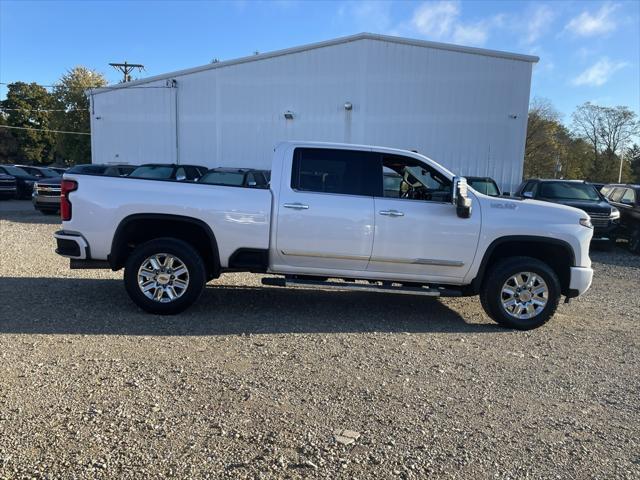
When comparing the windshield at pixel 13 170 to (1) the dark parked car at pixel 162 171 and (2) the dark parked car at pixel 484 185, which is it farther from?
(2) the dark parked car at pixel 484 185

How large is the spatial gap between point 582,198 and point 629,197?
5.95 feet

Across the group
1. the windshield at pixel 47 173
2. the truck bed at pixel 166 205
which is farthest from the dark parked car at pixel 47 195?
the truck bed at pixel 166 205

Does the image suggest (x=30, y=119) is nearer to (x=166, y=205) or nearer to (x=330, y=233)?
(x=166, y=205)

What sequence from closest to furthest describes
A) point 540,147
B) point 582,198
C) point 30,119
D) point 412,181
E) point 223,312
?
1. point 223,312
2. point 412,181
3. point 582,198
4. point 540,147
5. point 30,119

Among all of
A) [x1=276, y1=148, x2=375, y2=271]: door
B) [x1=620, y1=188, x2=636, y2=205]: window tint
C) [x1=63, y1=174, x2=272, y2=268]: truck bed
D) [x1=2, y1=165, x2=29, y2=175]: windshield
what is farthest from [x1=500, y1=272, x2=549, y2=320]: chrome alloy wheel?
[x1=2, y1=165, x2=29, y2=175]: windshield

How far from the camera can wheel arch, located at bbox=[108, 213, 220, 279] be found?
17.9 feet

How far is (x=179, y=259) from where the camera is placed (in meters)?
5.50

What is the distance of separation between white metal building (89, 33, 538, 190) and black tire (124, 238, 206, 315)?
14.0m

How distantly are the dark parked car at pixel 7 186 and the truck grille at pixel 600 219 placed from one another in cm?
2295

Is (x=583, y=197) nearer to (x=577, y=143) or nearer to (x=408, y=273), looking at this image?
(x=408, y=273)

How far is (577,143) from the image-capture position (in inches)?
2266

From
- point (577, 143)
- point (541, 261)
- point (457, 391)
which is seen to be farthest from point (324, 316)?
point (577, 143)

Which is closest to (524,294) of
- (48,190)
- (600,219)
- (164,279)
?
(164,279)

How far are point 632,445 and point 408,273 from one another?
9.11 feet
